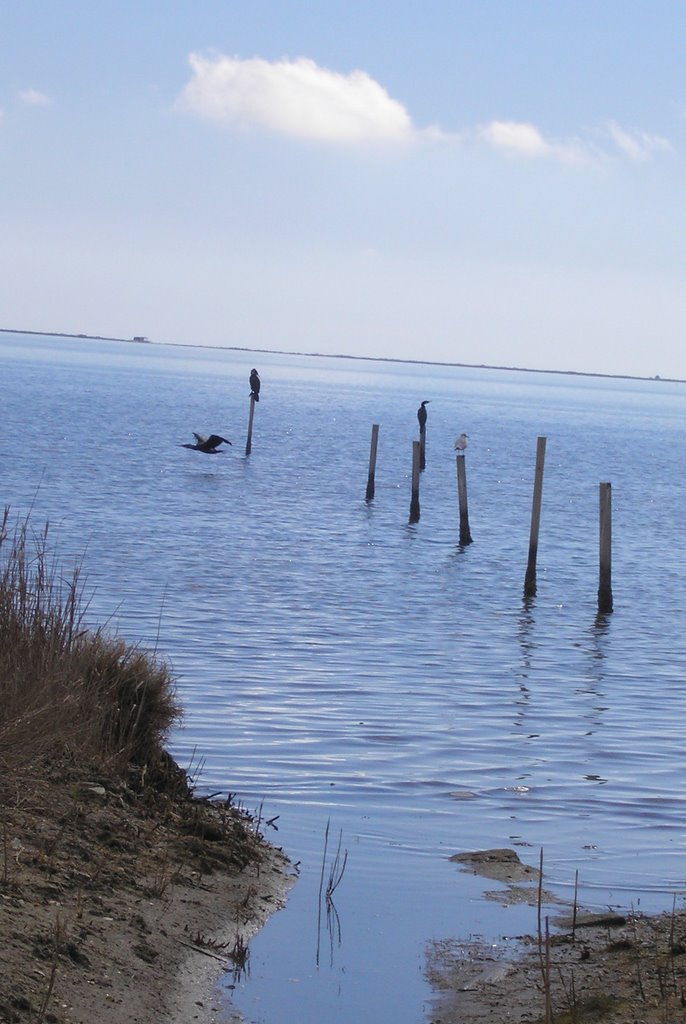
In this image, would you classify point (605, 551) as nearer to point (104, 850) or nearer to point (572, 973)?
point (104, 850)

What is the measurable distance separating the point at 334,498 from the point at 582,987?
3452 cm

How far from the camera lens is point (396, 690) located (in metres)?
14.6

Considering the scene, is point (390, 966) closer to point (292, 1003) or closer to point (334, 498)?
point (292, 1003)

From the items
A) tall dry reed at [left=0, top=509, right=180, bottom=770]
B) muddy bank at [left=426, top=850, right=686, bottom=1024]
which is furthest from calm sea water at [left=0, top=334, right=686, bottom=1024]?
tall dry reed at [left=0, top=509, right=180, bottom=770]

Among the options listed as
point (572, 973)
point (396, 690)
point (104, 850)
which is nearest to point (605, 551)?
point (396, 690)

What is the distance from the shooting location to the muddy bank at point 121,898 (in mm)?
5762

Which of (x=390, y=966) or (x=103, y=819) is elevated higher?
(x=103, y=819)

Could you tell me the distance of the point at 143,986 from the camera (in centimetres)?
611

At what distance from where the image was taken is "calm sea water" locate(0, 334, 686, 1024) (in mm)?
8125

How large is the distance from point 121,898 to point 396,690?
26.2 feet

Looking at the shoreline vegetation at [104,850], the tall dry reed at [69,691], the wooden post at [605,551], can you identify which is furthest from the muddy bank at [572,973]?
the wooden post at [605,551]

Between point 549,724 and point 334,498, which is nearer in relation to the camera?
point 549,724

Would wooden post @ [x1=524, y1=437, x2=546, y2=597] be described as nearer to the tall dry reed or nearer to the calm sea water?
the calm sea water

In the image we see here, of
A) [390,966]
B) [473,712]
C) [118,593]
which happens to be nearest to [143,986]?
[390,966]
